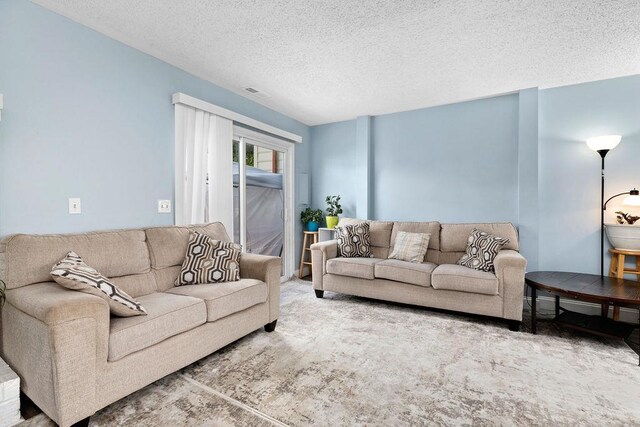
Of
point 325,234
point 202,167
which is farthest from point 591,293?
point 202,167

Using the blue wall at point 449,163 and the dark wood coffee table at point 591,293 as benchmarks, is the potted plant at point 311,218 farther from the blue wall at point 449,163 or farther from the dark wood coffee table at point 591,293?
the dark wood coffee table at point 591,293

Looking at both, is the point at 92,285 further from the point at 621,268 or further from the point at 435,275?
the point at 621,268

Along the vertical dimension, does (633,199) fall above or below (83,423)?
above

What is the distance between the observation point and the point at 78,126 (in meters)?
2.36

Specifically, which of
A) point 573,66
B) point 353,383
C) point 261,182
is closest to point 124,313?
point 353,383

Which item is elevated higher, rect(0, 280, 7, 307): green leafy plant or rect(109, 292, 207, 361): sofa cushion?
rect(0, 280, 7, 307): green leafy plant

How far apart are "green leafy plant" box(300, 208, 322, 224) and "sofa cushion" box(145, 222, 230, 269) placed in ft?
7.68

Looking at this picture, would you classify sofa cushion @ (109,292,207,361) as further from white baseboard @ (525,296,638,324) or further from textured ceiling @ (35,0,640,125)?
white baseboard @ (525,296,638,324)

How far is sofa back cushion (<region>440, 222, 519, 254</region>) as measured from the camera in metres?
3.39

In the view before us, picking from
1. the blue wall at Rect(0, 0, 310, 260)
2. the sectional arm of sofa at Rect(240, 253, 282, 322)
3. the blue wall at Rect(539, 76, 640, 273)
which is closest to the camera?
the blue wall at Rect(0, 0, 310, 260)

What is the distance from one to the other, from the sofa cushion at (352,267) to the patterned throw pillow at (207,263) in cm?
132

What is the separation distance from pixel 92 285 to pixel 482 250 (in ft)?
10.8

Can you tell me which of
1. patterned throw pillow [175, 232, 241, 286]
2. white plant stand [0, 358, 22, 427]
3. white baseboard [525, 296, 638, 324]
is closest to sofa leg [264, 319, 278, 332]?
patterned throw pillow [175, 232, 241, 286]

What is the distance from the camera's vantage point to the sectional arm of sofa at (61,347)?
143cm
